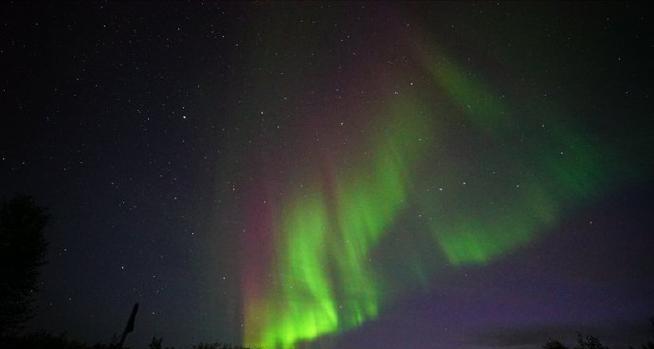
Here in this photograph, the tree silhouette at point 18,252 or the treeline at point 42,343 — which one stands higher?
the tree silhouette at point 18,252

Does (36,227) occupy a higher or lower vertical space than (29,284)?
higher

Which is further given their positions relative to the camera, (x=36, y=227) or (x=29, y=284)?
(x=36, y=227)

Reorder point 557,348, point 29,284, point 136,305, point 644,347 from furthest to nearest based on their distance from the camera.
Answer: point 644,347
point 29,284
point 136,305
point 557,348

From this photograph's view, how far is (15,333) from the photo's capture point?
18469 millimetres

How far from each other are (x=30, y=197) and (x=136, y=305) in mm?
13707

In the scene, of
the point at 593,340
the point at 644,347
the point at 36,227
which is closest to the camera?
the point at 36,227

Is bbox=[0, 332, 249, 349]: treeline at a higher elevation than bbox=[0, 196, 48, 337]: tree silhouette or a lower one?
lower

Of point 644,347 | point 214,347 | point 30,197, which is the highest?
point 30,197

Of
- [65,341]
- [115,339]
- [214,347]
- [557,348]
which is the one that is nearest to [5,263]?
[65,341]

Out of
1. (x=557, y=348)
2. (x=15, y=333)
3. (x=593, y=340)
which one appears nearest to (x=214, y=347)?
(x=15, y=333)

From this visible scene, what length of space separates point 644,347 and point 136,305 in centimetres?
4611

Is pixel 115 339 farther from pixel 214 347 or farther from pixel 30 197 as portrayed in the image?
pixel 30 197

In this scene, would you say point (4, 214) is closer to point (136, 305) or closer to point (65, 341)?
point (65, 341)

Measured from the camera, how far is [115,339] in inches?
744
